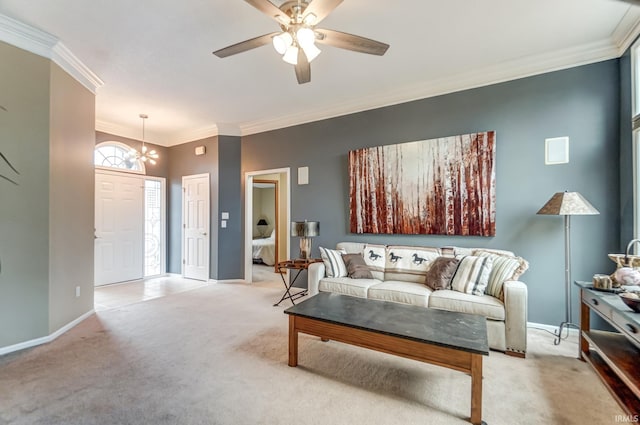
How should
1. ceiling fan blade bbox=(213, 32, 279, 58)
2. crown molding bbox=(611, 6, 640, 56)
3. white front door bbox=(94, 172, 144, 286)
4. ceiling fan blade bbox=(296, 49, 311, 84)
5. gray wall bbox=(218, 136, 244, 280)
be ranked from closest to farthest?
ceiling fan blade bbox=(213, 32, 279, 58)
ceiling fan blade bbox=(296, 49, 311, 84)
crown molding bbox=(611, 6, 640, 56)
white front door bbox=(94, 172, 144, 286)
gray wall bbox=(218, 136, 244, 280)

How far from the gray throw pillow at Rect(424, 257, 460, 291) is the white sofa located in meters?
0.06

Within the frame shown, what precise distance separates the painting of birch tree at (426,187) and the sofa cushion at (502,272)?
0.54m

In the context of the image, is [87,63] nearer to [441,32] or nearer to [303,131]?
[303,131]

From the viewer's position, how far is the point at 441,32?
2633 millimetres

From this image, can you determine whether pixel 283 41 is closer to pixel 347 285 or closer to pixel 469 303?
pixel 347 285

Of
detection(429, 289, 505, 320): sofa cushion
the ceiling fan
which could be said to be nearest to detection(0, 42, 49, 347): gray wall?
the ceiling fan

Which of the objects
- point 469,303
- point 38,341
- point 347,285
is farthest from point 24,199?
point 469,303

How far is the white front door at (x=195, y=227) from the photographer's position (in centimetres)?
Answer: 545

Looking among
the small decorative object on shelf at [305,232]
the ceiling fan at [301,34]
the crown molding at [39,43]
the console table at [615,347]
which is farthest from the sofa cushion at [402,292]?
the crown molding at [39,43]

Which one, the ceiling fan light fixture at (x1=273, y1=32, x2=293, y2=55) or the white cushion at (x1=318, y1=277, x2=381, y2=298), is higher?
the ceiling fan light fixture at (x1=273, y1=32, x2=293, y2=55)

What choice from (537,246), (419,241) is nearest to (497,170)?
(537,246)

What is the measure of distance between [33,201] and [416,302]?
3.84 m

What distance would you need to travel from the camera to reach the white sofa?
95.8 inches

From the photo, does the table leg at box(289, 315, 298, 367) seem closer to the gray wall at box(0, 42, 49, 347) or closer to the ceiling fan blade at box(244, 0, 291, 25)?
the ceiling fan blade at box(244, 0, 291, 25)
